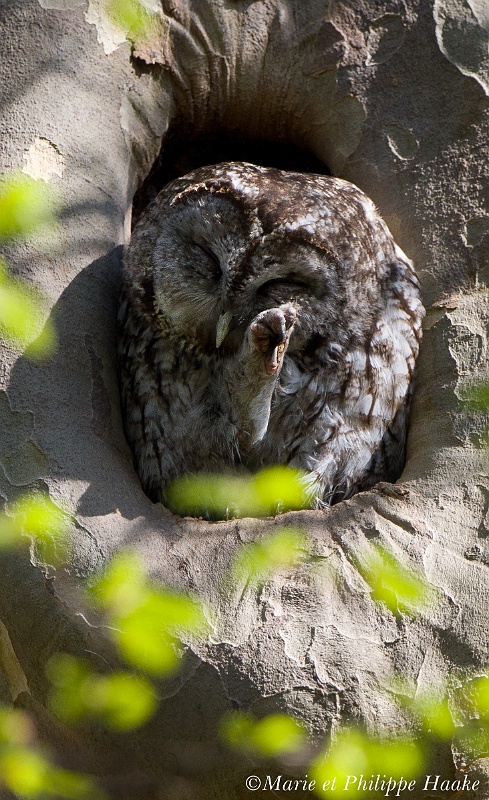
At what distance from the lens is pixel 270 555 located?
2016 mm

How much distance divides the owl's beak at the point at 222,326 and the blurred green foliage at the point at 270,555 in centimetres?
52

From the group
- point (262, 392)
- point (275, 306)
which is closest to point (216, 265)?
point (275, 306)

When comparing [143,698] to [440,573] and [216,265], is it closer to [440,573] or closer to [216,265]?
[440,573]

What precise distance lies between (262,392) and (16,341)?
0.64 meters

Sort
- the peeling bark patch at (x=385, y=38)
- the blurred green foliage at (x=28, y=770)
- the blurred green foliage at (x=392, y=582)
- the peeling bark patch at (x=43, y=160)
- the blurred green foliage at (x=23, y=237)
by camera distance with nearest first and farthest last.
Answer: the blurred green foliage at (x=392, y=582) → the blurred green foliage at (x=28, y=770) → the blurred green foliage at (x=23, y=237) → the peeling bark patch at (x=43, y=160) → the peeling bark patch at (x=385, y=38)

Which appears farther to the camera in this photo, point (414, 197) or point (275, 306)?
point (414, 197)

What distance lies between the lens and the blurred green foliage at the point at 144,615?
6.20ft

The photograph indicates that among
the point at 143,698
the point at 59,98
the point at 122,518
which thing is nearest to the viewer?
the point at 143,698

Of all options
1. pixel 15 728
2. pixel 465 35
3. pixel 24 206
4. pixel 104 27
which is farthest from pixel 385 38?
pixel 15 728

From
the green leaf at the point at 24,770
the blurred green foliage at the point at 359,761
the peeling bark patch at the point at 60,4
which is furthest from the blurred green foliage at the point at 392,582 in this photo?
the peeling bark patch at the point at 60,4

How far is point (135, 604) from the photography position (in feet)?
6.37

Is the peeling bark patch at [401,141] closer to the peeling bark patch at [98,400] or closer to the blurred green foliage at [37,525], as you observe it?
the peeling bark patch at [98,400]

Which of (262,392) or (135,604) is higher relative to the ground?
(262,392)

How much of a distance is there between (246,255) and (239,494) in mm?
674
